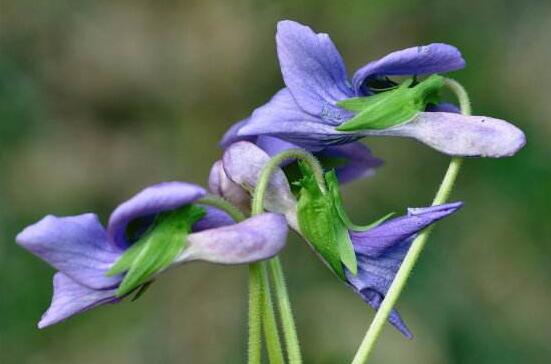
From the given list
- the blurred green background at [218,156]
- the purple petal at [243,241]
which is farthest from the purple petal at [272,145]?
the blurred green background at [218,156]

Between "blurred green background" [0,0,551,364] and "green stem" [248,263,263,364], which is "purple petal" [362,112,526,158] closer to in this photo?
"green stem" [248,263,263,364]

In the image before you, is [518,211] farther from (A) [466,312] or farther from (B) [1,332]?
(B) [1,332]

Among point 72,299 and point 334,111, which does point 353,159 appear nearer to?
point 334,111

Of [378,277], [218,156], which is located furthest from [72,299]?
[218,156]

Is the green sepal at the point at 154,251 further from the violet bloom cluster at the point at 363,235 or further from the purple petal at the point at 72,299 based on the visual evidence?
the violet bloom cluster at the point at 363,235

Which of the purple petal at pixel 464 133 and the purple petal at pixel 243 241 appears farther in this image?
the purple petal at pixel 464 133

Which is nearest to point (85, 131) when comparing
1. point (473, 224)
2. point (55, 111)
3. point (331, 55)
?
point (55, 111)
